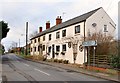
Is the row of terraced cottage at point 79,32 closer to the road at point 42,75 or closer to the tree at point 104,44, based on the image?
the tree at point 104,44

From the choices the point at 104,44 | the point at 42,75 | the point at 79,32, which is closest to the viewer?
the point at 42,75

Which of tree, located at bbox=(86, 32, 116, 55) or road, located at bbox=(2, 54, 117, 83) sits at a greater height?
tree, located at bbox=(86, 32, 116, 55)

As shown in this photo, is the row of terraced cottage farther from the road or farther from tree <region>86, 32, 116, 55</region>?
the road

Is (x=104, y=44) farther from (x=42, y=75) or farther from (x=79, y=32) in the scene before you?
(x=42, y=75)

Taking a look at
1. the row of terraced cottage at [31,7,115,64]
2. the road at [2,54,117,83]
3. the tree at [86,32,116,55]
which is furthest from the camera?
the row of terraced cottage at [31,7,115,64]

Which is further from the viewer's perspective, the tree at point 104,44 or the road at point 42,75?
the tree at point 104,44

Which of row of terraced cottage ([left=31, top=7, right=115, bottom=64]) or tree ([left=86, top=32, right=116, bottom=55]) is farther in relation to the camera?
row of terraced cottage ([left=31, top=7, right=115, bottom=64])

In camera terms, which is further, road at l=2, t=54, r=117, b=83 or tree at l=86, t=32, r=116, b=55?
tree at l=86, t=32, r=116, b=55

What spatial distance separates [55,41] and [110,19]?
13.2 metres

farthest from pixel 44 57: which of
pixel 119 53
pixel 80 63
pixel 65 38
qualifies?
pixel 119 53

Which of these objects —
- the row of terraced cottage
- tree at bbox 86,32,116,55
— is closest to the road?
tree at bbox 86,32,116,55

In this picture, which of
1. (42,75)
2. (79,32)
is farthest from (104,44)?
(42,75)

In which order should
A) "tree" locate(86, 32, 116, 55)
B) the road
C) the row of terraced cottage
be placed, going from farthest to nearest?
the row of terraced cottage < "tree" locate(86, 32, 116, 55) < the road

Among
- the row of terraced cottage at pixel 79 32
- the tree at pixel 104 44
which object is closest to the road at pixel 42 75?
the tree at pixel 104 44
